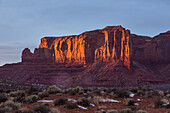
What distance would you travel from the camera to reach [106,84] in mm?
70750

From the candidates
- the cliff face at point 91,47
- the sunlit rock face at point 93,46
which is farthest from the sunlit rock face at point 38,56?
the sunlit rock face at point 93,46

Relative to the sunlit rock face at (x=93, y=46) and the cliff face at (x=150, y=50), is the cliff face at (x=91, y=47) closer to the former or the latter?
the sunlit rock face at (x=93, y=46)

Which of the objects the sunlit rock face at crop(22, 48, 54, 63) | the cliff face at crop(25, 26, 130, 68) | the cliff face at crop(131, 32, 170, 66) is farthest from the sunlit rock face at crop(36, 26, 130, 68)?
the cliff face at crop(131, 32, 170, 66)

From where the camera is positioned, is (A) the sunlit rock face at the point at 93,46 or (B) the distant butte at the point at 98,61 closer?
(B) the distant butte at the point at 98,61

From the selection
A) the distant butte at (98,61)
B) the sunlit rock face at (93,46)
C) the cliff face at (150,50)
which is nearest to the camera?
the distant butte at (98,61)

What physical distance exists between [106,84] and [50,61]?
46876 mm

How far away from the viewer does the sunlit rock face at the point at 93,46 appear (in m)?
84.7

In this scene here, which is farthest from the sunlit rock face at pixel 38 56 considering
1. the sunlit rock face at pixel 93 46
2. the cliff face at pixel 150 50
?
the cliff face at pixel 150 50

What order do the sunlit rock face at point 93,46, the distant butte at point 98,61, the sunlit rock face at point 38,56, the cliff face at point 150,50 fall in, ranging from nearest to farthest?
the distant butte at point 98,61 < the sunlit rock face at point 93,46 < the cliff face at point 150,50 < the sunlit rock face at point 38,56

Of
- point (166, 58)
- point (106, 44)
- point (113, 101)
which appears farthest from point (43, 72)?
point (113, 101)

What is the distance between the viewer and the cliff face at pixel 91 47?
278 ft

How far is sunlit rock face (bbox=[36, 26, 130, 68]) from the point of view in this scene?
84.7 m

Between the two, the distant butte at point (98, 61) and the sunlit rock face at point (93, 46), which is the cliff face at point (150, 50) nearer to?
the distant butte at point (98, 61)

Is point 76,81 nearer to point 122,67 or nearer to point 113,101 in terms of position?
point 122,67
